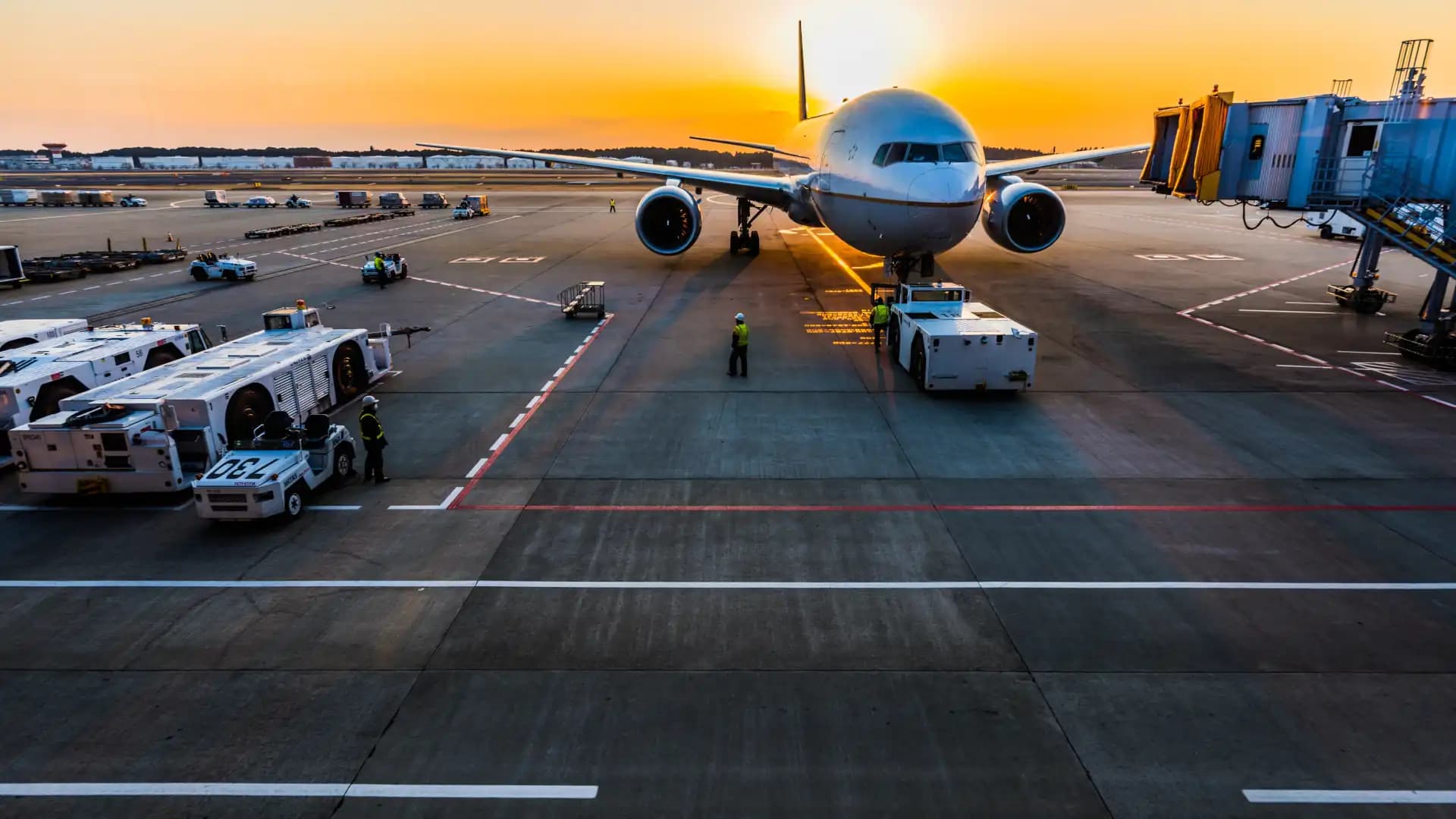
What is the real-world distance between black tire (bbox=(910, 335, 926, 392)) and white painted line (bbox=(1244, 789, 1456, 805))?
1299 cm

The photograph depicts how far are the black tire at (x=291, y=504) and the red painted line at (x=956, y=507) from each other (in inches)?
101

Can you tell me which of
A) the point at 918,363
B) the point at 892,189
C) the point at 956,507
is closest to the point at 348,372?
the point at 918,363

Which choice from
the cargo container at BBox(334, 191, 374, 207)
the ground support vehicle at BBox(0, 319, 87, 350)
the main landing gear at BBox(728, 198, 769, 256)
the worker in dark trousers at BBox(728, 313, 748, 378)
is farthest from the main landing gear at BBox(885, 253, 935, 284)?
the cargo container at BBox(334, 191, 374, 207)

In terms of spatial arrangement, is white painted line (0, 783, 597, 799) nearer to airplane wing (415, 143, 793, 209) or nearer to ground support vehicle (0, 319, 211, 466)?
ground support vehicle (0, 319, 211, 466)

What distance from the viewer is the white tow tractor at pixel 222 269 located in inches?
1419

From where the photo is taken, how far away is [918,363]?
19750 millimetres

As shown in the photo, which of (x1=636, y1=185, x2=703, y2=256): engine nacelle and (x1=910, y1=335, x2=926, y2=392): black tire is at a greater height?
(x1=636, y1=185, x2=703, y2=256): engine nacelle

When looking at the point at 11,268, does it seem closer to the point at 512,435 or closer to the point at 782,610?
the point at 512,435

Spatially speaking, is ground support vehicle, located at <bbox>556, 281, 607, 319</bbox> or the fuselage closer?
the fuselage

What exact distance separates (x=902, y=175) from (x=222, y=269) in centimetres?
3259

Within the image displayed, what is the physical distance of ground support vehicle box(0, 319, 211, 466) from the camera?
14595 millimetres

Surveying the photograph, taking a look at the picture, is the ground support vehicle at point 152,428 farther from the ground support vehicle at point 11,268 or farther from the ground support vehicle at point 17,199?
the ground support vehicle at point 17,199

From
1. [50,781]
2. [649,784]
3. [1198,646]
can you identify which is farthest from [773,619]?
[50,781]

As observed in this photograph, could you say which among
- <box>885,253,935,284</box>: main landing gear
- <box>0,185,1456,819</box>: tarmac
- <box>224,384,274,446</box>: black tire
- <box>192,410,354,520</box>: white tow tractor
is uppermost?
<box>885,253,935,284</box>: main landing gear
